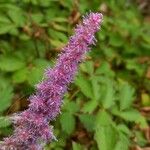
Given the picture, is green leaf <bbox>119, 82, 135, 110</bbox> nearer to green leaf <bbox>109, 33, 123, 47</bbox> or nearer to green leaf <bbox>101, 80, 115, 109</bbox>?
green leaf <bbox>101, 80, 115, 109</bbox>

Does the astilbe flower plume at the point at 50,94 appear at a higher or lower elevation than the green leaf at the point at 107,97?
lower

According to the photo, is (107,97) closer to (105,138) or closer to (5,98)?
(105,138)

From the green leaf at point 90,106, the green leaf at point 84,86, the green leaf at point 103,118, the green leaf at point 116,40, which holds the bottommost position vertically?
the green leaf at point 103,118

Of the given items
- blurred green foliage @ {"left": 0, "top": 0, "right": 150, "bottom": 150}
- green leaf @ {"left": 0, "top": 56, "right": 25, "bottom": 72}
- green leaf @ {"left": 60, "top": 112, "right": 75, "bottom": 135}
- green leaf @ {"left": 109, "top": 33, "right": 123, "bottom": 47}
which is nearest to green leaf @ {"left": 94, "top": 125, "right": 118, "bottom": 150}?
blurred green foliage @ {"left": 0, "top": 0, "right": 150, "bottom": 150}

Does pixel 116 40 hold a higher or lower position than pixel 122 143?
higher

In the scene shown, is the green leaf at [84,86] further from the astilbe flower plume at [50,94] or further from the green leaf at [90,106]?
the astilbe flower plume at [50,94]

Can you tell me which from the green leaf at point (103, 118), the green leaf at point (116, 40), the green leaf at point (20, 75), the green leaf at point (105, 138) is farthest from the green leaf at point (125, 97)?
the green leaf at point (116, 40)

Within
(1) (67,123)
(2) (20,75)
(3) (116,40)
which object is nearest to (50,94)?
(1) (67,123)
